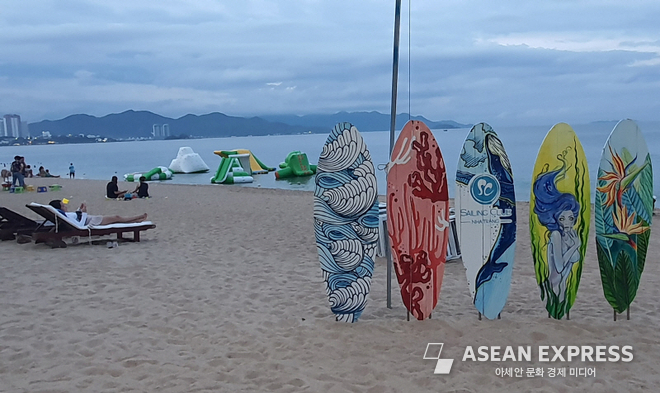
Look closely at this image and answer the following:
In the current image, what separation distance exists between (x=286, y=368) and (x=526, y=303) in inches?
92.0

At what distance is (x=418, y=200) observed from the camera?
4.26m

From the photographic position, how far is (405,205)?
4.27 meters

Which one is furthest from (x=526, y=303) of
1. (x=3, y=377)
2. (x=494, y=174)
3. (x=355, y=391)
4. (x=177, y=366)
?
(x=3, y=377)

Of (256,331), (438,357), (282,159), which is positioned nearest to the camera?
(438,357)

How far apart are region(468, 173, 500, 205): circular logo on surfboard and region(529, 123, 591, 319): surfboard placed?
0.90 feet

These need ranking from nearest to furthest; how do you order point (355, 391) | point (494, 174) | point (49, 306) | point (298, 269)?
point (355, 391) < point (494, 174) < point (49, 306) < point (298, 269)

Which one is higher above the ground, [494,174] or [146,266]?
[494,174]

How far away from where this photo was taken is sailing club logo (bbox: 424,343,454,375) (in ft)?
11.5

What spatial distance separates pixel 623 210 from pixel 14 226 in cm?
776

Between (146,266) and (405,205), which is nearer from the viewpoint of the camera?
(405,205)

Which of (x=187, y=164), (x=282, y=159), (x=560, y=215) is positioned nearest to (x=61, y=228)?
(x=560, y=215)

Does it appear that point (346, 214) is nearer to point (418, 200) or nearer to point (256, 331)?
point (418, 200)

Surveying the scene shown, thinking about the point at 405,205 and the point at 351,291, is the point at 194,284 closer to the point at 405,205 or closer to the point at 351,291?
the point at 351,291

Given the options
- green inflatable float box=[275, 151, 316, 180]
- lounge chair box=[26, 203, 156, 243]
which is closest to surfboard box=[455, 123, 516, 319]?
lounge chair box=[26, 203, 156, 243]
